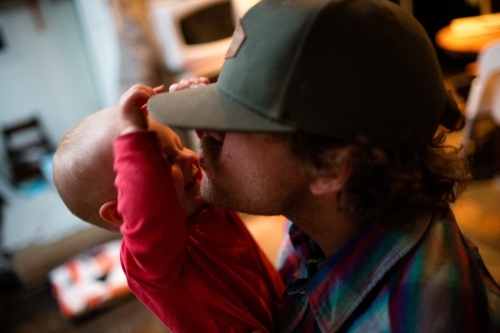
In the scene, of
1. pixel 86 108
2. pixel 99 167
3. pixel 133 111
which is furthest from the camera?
pixel 86 108

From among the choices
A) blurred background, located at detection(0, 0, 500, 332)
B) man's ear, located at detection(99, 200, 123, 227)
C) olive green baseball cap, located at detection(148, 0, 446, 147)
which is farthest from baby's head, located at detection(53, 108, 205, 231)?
blurred background, located at detection(0, 0, 500, 332)

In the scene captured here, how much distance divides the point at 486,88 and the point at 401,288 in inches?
73.6

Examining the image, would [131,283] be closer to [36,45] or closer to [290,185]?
[290,185]

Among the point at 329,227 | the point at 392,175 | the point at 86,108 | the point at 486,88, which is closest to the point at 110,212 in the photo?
the point at 329,227

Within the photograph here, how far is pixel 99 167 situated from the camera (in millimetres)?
891

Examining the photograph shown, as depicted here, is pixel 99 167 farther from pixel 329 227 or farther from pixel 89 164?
pixel 329 227

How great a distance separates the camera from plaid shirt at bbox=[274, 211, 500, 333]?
0.63m

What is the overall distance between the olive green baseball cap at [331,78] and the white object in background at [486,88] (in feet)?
4.91

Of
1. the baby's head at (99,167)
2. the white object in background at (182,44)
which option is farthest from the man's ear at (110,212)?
the white object in background at (182,44)

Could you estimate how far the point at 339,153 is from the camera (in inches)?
26.4

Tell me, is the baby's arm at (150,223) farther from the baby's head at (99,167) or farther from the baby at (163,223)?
the baby's head at (99,167)

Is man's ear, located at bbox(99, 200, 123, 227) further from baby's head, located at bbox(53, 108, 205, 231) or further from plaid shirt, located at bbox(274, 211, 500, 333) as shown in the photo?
plaid shirt, located at bbox(274, 211, 500, 333)

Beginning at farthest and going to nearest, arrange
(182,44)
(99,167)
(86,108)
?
(86,108)
(182,44)
(99,167)

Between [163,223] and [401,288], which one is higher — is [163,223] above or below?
above
